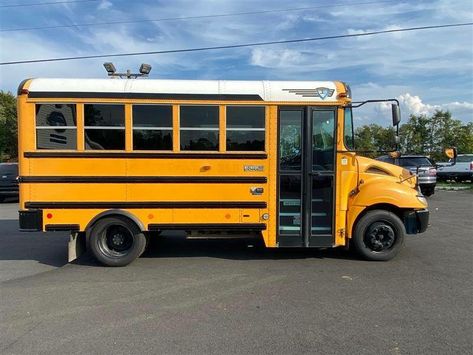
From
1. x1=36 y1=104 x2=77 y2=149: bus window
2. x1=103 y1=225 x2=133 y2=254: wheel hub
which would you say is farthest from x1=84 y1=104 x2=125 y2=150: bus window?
x1=103 y1=225 x2=133 y2=254: wheel hub

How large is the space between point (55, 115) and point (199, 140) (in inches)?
85.1

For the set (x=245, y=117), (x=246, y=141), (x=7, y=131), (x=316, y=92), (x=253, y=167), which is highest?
(x=7, y=131)

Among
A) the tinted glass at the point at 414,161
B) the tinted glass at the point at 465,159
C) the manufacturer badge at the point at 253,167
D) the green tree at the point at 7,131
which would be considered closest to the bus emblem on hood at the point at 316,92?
the manufacturer badge at the point at 253,167

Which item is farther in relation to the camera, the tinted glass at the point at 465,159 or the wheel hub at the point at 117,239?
the tinted glass at the point at 465,159

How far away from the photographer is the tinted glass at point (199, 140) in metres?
6.63

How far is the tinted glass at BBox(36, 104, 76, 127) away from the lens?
21.4 feet

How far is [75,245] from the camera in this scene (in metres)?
6.94

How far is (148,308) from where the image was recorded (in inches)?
195

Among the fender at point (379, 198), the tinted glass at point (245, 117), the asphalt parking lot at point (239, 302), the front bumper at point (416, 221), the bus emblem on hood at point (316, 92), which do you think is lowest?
the asphalt parking lot at point (239, 302)

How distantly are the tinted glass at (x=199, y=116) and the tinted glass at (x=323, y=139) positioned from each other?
1.53 metres

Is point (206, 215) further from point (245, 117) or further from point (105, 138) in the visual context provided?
point (105, 138)

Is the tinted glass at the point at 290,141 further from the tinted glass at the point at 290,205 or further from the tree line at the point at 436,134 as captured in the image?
the tree line at the point at 436,134

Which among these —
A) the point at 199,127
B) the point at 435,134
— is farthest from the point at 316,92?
the point at 435,134

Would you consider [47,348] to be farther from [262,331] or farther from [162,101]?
[162,101]
